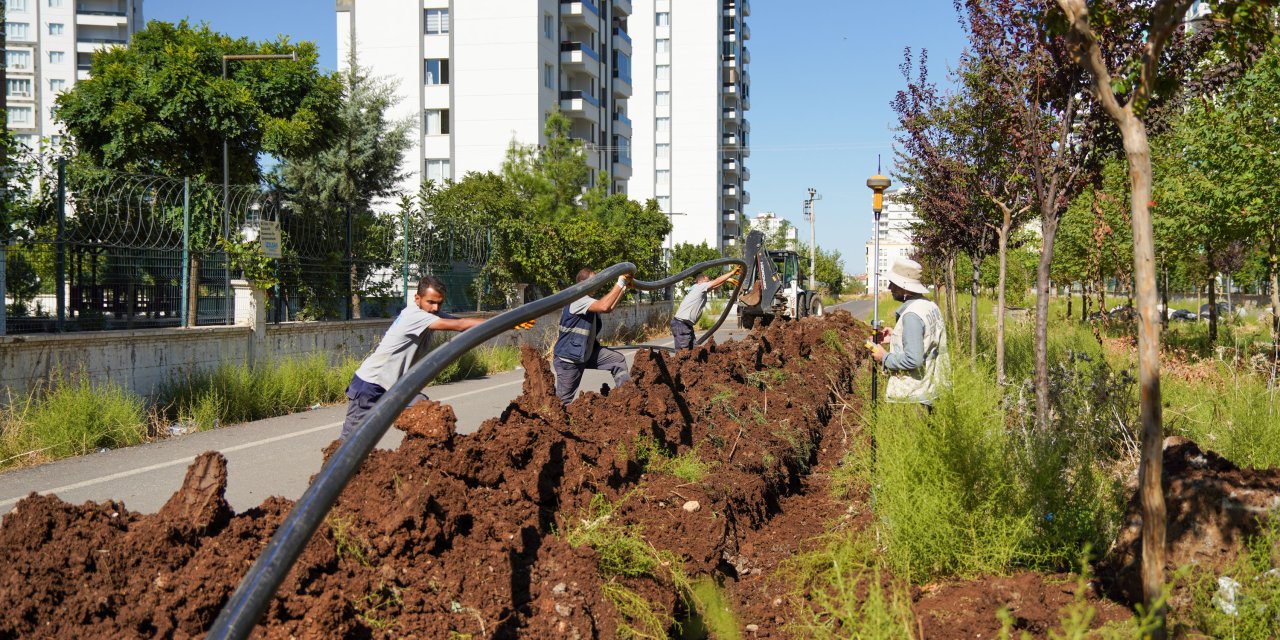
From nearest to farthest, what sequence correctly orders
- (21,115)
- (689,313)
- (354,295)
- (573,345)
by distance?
(573,345)
(689,313)
(354,295)
(21,115)

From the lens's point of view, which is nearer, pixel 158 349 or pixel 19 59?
pixel 158 349

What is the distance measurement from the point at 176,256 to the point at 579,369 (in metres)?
7.84

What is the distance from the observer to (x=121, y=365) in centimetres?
1146

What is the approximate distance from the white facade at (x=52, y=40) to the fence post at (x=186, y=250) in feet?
283

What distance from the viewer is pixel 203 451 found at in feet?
28.4

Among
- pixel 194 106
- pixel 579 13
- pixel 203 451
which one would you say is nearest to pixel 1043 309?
pixel 203 451

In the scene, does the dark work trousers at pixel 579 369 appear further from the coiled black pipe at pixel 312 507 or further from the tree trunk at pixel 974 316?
the coiled black pipe at pixel 312 507

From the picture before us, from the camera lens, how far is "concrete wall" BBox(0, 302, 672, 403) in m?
10.2

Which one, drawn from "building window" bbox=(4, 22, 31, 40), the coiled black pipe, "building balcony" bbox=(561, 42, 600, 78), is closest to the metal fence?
the coiled black pipe

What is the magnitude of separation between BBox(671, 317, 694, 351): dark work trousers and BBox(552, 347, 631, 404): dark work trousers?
4008mm

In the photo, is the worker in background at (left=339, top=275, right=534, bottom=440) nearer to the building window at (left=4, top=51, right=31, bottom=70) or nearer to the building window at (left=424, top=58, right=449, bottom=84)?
the building window at (left=424, top=58, right=449, bottom=84)

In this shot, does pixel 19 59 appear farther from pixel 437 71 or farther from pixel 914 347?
pixel 914 347

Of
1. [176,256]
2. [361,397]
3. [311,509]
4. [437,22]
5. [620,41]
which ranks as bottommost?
[361,397]

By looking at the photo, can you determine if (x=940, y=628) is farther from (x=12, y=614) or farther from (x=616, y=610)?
(x=12, y=614)
